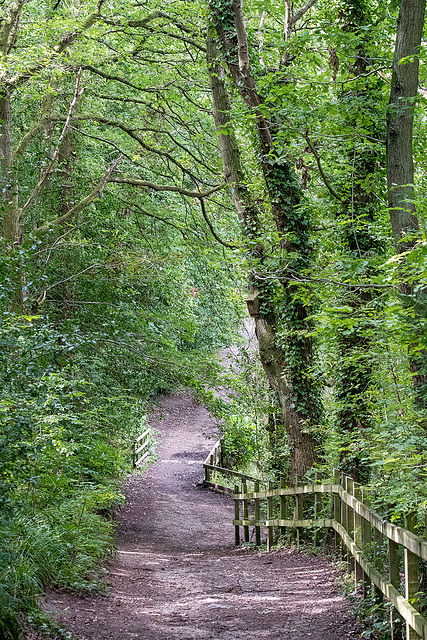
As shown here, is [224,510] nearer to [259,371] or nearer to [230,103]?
[259,371]

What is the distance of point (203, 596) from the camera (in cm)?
685

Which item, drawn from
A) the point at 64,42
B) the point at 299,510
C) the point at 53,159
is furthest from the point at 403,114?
the point at 64,42

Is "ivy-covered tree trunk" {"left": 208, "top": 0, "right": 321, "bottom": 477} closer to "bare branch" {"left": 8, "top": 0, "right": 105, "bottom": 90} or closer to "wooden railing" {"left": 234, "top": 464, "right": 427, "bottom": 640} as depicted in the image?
"wooden railing" {"left": 234, "top": 464, "right": 427, "bottom": 640}

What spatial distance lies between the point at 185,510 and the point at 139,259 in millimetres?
8086

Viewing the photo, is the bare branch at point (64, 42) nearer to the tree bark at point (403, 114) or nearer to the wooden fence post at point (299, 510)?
the tree bark at point (403, 114)

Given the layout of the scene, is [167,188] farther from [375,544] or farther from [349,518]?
[375,544]

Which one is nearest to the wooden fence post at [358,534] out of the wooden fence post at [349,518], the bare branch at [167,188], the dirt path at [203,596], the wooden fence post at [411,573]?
the dirt path at [203,596]

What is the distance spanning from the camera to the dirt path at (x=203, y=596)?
5.14 meters

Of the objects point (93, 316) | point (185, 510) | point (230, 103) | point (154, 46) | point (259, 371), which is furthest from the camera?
point (185, 510)

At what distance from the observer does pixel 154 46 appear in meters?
13.4

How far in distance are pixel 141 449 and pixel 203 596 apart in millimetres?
16287

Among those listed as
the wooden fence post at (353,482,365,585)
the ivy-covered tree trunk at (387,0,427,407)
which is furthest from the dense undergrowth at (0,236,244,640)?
the ivy-covered tree trunk at (387,0,427,407)

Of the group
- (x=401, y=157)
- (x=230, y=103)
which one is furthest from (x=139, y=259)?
A: (x=401, y=157)

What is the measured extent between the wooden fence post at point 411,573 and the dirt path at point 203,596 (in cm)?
114
